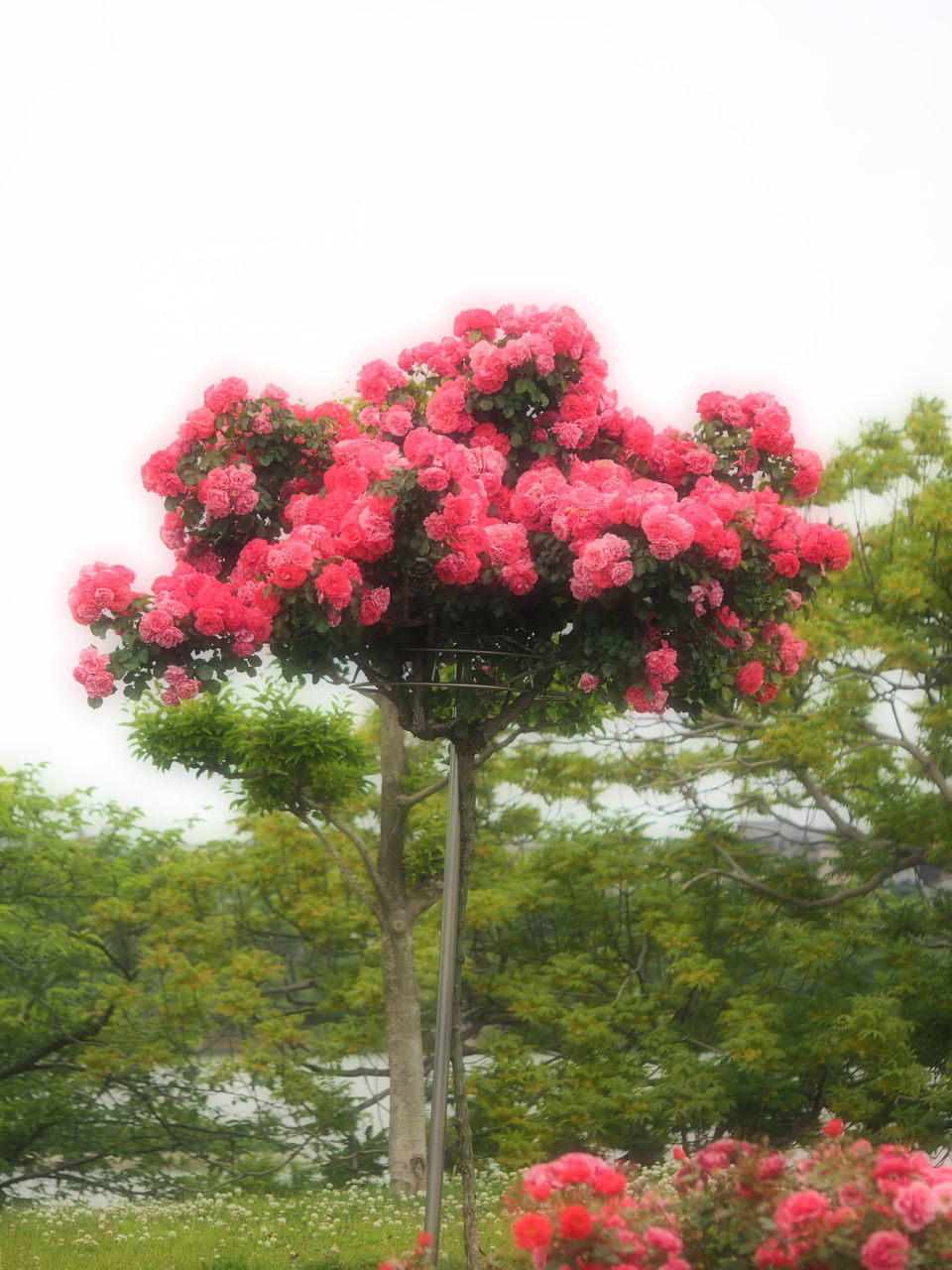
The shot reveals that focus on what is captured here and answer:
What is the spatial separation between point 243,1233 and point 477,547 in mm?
4510

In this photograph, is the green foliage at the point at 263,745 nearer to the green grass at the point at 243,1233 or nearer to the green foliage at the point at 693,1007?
the green foliage at the point at 693,1007

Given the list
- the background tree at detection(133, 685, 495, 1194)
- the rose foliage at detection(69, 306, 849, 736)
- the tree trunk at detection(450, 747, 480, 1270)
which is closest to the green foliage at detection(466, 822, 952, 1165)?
the background tree at detection(133, 685, 495, 1194)

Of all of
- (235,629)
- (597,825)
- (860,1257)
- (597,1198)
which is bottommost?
(860,1257)

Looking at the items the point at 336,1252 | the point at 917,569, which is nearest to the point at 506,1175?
the point at 336,1252

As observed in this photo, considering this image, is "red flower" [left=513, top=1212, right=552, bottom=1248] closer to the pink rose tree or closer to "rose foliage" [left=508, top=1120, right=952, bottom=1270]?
"rose foliage" [left=508, top=1120, right=952, bottom=1270]

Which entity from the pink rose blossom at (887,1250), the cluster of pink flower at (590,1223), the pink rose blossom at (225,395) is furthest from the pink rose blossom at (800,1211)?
the pink rose blossom at (225,395)

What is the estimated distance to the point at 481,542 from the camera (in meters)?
4.28

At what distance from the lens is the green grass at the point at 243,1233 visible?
20.3ft

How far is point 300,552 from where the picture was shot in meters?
4.21

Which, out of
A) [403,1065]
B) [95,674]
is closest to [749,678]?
[95,674]

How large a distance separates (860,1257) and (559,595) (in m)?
2.40

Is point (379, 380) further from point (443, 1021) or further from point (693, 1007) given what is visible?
point (693, 1007)

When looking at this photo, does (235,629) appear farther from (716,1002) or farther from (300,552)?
(716,1002)

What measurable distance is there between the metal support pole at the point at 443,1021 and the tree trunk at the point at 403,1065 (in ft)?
13.0
